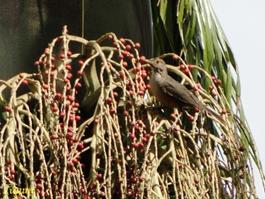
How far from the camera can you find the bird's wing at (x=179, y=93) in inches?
156

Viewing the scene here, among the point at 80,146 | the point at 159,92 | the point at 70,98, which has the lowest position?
the point at 80,146

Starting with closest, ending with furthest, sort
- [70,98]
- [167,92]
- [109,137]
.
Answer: [109,137] → [70,98] → [167,92]

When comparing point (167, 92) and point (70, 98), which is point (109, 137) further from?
point (167, 92)

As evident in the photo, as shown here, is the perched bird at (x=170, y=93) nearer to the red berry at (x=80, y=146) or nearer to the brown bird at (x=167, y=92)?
the brown bird at (x=167, y=92)

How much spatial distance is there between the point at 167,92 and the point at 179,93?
2.4 inches

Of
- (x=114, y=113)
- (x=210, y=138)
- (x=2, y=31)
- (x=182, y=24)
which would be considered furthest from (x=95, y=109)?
(x=182, y=24)

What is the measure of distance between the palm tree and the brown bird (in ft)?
0.10

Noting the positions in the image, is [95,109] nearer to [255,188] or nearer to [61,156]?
[61,156]

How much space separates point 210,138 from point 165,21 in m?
2.14

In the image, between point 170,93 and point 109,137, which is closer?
point 109,137

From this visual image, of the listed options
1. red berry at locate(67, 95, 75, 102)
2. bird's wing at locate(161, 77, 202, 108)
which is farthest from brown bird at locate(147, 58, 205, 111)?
red berry at locate(67, 95, 75, 102)

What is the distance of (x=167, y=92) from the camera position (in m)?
4.34

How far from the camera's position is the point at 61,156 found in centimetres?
346

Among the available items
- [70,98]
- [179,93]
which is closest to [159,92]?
[179,93]
